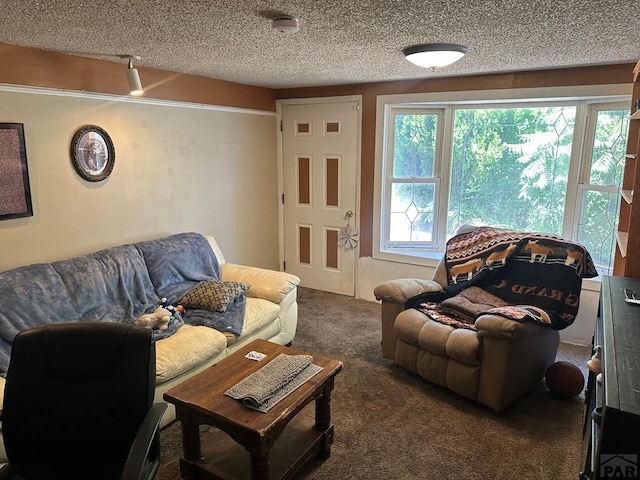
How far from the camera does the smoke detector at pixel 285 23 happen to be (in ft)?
6.61

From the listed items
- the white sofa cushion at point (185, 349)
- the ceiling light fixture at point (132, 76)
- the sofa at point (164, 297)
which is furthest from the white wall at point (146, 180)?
the white sofa cushion at point (185, 349)

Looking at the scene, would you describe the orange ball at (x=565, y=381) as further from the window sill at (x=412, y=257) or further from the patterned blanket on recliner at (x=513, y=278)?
the window sill at (x=412, y=257)

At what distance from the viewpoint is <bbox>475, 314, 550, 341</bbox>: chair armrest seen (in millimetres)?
2521

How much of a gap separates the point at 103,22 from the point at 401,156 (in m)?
2.84

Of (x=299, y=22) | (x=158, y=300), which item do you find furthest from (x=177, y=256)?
(x=299, y=22)

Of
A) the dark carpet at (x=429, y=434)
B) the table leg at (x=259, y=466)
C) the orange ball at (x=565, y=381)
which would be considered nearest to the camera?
the table leg at (x=259, y=466)

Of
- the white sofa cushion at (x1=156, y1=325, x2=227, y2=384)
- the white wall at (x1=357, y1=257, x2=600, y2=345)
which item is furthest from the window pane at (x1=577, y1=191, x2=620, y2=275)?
the white sofa cushion at (x1=156, y1=325, x2=227, y2=384)

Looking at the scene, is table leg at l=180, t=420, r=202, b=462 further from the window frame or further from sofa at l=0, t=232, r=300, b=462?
the window frame

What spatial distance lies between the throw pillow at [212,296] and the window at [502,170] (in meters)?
1.80

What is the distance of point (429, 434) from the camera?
249cm

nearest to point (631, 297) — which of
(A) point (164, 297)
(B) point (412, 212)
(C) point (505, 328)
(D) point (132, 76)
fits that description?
(C) point (505, 328)

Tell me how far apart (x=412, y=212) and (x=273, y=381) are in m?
2.73

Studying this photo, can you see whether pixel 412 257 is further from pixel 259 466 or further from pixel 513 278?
pixel 259 466

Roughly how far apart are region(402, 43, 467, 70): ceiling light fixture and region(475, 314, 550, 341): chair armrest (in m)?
1.49
